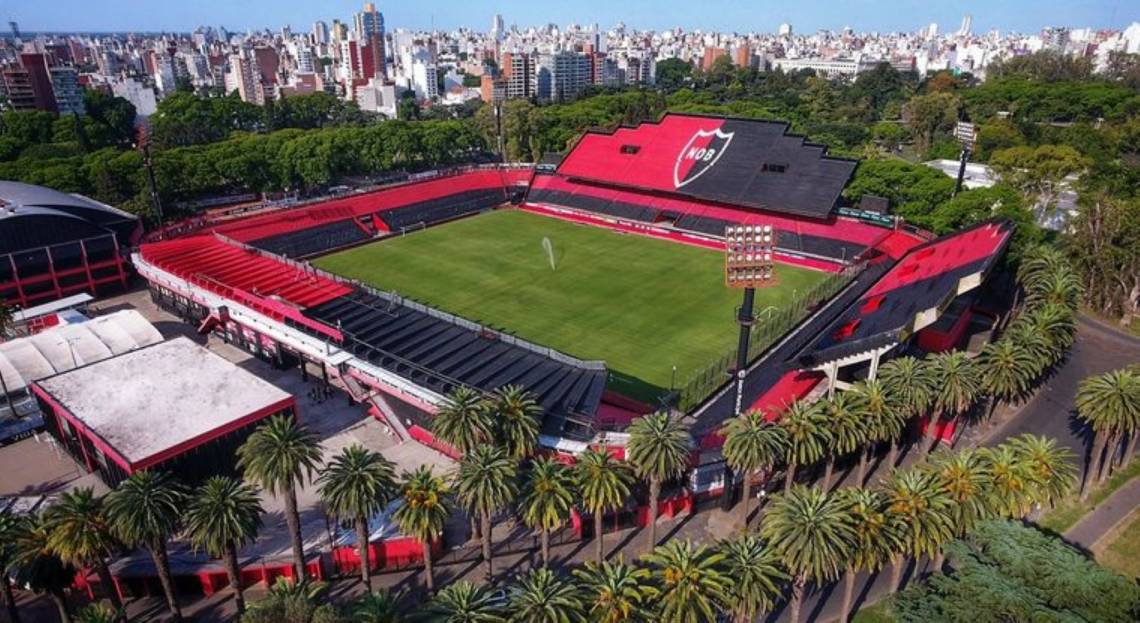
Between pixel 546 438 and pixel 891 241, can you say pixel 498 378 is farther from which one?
pixel 891 241

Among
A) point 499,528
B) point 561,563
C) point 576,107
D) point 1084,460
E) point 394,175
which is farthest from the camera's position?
point 576,107

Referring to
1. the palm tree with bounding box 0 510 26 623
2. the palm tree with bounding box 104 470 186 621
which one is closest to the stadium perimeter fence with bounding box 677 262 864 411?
the palm tree with bounding box 104 470 186 621

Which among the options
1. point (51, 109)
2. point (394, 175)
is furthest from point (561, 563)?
point (51, 109)

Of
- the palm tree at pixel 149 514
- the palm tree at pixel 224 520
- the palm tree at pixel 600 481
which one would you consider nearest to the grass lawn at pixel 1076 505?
the palm tree at pixel 600 481

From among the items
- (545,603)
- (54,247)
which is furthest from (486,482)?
(54,247)

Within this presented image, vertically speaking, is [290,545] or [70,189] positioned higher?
[70,189]

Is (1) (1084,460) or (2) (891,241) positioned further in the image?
(2) (891,241)

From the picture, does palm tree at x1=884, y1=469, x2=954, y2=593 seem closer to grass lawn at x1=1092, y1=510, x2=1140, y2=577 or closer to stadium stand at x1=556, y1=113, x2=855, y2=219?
grass lawn at x1=1092, y1=510, x2=1140, y2=577

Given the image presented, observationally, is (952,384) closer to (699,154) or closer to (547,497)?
(547,497)
